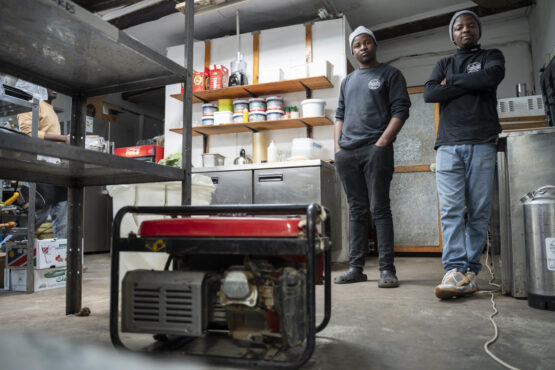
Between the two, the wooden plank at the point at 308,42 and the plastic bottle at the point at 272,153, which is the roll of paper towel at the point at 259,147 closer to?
the plastic bottle at the point at 272,153

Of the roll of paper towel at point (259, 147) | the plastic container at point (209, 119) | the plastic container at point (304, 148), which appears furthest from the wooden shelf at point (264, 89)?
the plastic container at point (304, 148)

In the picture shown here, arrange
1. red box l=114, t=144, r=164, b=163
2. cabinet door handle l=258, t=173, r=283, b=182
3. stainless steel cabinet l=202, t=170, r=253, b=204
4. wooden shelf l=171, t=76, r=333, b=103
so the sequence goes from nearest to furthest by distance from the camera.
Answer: cabinet door handle l=258, t=173, r=283, b=182 → stainless steel cabinet l=202, t=170, r=253, b=204 → wooden shelf l=171, t=76, r=333, b=103 → red box l=114, t=144, r=164, b=163

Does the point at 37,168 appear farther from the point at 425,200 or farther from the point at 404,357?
the point at 425,200

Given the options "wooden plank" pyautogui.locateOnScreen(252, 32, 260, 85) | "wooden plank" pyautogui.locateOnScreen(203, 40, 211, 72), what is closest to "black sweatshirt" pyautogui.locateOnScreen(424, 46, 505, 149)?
"wooden plank" pyautogui.locateOnScreen(252, 32, 260, 85)

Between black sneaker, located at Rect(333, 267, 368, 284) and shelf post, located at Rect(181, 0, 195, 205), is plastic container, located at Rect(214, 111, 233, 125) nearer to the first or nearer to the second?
black sneaker, located at Rect(333, 267, 368, 284)

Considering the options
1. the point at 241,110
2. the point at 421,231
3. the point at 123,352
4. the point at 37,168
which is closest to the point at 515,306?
the point at 123,352

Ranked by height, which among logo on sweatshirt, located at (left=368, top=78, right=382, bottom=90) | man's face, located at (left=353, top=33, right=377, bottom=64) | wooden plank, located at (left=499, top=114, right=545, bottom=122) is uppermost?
man's face, located at (left=353, top=33, right=377, bottom=64)

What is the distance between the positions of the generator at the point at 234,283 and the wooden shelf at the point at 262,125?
3.10 m

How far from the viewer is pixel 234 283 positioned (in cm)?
108

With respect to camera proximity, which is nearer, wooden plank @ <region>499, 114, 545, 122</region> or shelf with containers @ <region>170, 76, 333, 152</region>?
wooden plank @ <region>499, 114, 545, 122</region>

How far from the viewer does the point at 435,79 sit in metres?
2.33

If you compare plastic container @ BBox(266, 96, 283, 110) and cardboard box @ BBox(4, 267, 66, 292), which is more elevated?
plastic container @ BBox(266, 96, 283, 110)

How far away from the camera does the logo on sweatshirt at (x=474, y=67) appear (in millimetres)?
2232

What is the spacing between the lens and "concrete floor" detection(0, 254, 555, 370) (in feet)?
3.14
